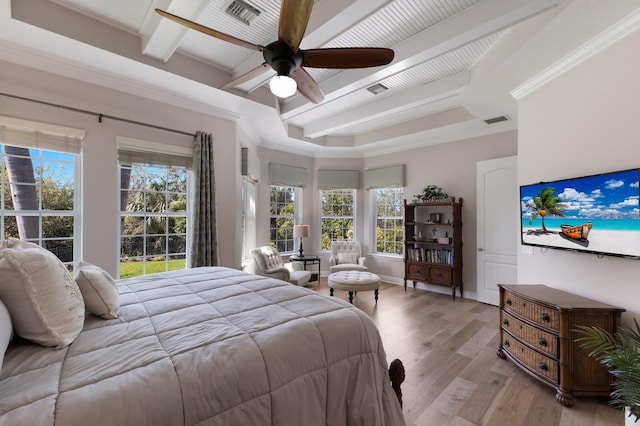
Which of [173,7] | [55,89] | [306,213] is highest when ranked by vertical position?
[173,7]

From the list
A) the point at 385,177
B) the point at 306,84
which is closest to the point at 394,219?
the point at 385,177

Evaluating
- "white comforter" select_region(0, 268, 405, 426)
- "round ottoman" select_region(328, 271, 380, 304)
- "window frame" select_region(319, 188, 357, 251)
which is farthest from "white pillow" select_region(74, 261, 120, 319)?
"window frame" select_region(319, 188, 357, 251)

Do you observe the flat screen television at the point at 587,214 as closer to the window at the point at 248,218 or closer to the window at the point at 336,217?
the window at the point at 336,217

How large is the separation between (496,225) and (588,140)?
209 centimetres

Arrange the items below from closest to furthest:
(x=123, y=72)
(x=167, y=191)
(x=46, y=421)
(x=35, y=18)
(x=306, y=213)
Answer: (x=46, y=421) → (x=35, y=18) → (x=123, y=72) → (x=167, y=191) → (x=306, y=213)

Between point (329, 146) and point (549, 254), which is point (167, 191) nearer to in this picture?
point (329, 146)

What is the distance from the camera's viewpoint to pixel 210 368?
1014 millimetres

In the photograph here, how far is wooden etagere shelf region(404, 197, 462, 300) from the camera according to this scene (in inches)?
176

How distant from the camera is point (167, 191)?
3.41 m

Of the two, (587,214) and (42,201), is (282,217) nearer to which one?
(42,201)

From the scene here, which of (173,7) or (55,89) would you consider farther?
(55,89)

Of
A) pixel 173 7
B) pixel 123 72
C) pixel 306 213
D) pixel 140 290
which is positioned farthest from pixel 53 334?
pixel 306 213

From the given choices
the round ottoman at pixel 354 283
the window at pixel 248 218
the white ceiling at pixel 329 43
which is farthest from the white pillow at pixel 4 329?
the window at pixel 248 218

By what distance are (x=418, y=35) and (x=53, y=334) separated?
323 cm
